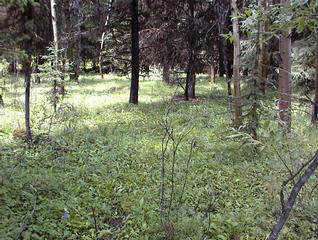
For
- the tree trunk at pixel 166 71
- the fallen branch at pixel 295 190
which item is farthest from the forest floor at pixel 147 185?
the tree trunk at pixel 166 71

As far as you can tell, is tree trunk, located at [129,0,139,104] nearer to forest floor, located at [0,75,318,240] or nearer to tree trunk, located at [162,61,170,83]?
tree trunk, located at [162,61,170,83]

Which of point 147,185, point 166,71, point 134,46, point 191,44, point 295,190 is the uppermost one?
point 191,44

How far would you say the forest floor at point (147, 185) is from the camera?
3369 mm

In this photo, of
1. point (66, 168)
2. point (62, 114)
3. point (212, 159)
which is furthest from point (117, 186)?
point (62, 114)

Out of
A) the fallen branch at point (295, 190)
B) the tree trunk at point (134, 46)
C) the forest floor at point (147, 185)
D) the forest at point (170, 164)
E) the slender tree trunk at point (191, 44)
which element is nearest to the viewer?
the fallen branch at point (295, 190)

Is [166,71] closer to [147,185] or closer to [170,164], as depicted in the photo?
[170,164]

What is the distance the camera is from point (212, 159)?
5895 millimetres

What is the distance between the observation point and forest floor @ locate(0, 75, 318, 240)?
133 inches

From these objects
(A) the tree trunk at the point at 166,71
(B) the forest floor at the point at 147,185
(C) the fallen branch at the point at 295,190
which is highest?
(A) the tree trunk at the point at 166,71

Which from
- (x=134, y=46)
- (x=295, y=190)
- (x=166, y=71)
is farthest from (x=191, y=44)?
(x=295, y=190)

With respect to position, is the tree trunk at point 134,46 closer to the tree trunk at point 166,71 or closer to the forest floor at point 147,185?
the tree trunk at point 166,71

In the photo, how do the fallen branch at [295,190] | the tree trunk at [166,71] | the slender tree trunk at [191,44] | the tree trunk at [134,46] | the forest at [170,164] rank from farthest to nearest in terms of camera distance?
1. the tree trunk at [166,71]
2. the slender tree trunk at [191,44]
3. the tree trunk at [134,46]
4. the forest at [170,164]
5. the fallen branch at [295,190]

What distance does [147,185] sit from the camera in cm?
470

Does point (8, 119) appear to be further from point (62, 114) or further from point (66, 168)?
point (66, 168)
